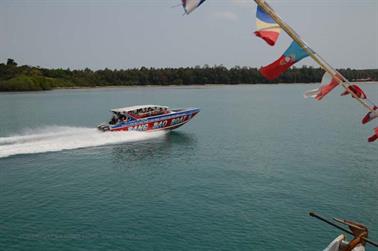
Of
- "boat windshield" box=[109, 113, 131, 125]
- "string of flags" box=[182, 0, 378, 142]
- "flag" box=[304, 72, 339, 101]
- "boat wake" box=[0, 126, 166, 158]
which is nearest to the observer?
"string of flags" box=[182, 0, 378, 142]

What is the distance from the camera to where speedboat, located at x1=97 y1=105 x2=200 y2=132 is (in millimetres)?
35469

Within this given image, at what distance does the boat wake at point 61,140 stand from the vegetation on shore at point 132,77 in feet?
375

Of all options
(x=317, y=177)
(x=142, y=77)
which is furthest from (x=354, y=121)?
(x=142, y=77)

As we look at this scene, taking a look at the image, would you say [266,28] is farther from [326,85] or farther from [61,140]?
[61,140]

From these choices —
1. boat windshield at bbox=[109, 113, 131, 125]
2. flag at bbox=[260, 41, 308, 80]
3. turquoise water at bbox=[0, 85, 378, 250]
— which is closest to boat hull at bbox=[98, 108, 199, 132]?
boat windshield at bbox=[109, 113, 131, 125]

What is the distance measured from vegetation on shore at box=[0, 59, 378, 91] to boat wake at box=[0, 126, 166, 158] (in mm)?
114437

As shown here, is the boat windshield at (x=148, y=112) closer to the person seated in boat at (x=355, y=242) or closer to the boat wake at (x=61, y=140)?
the boat wake at (x=61, y=140)

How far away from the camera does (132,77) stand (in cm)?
16325

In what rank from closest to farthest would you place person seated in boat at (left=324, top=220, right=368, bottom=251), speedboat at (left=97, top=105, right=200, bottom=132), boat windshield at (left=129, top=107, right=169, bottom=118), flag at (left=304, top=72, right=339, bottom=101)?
flag at (left=304, top=72, right=339, bottom=101) → person seated in boat at (left=324, top=220, right=368, bottom=251) → speedboat at (left=97, top=105, right=200, bottom=132) → boat windshield at (left=129, top=107, right=169, bottom=118)

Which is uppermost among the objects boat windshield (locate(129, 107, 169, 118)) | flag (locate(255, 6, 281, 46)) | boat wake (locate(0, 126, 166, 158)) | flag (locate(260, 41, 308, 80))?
flag (locate(255, 6, 281, 46))

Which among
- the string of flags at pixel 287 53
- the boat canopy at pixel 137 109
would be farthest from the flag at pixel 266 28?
the boat canopy at pixel 137 109

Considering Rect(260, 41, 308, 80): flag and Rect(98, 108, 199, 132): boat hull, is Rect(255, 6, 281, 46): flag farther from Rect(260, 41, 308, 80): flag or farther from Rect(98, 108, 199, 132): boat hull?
Rect(98, 108, 199, 132): boat hull

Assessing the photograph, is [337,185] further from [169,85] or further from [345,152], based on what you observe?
[169,85]

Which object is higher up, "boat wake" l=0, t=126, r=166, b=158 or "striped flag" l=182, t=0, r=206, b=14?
"striped flag" l=182, t=0, r=206, b=14
